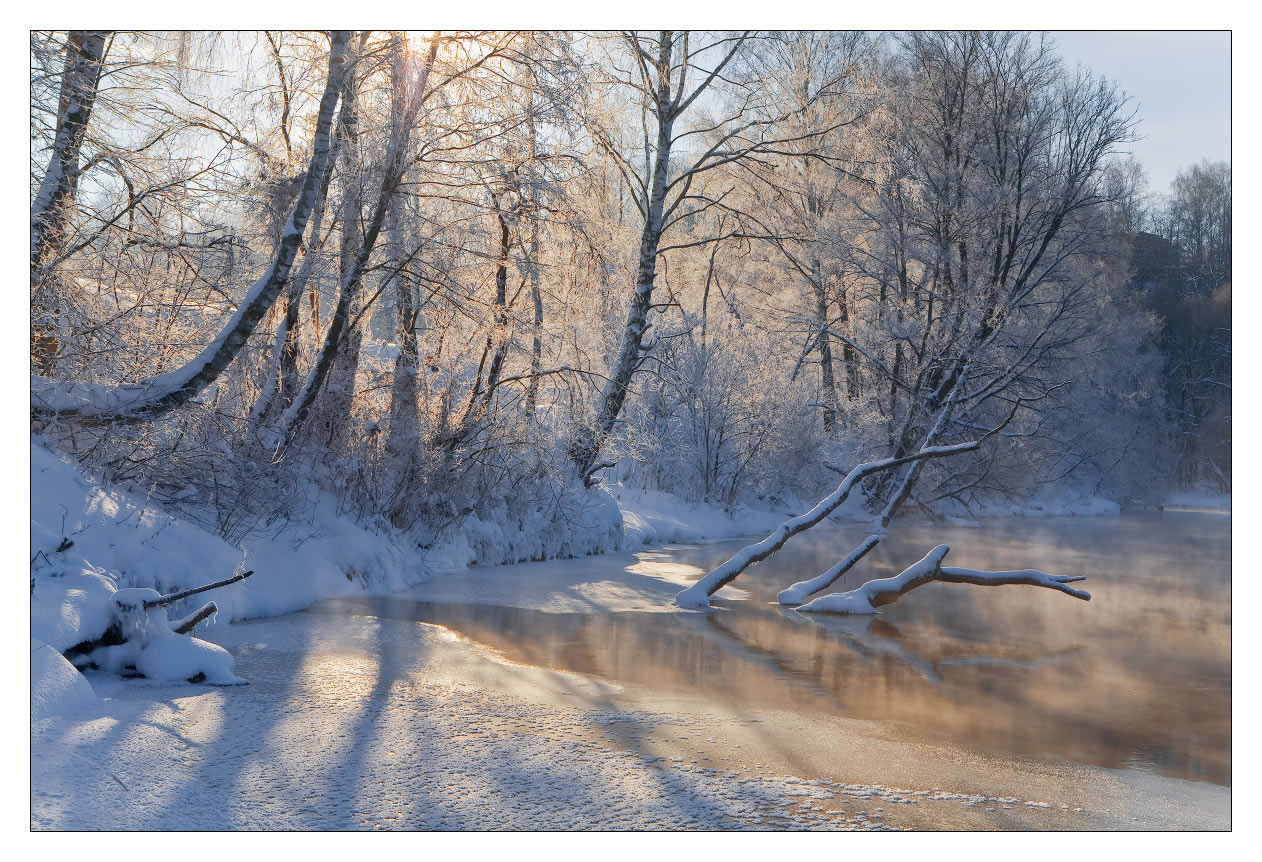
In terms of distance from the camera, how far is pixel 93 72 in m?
6.64

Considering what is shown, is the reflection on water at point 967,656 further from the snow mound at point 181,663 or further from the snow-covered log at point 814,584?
the snow mound at point 181,663

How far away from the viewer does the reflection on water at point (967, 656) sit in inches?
203

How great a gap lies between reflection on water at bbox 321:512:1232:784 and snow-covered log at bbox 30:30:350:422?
209 cm

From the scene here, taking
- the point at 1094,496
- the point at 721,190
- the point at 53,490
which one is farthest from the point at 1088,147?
the point at 53,490

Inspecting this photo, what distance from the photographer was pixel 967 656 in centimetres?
702

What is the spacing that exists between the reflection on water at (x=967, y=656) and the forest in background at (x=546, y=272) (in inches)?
68.4

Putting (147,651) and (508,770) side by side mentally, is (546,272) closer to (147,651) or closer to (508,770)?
(147,651)

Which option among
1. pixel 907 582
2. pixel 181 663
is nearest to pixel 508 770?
pixel 181 663

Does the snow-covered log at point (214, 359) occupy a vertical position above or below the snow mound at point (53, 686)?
above

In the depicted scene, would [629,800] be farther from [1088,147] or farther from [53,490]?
[1088,147]

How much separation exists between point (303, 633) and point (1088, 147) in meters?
15.5

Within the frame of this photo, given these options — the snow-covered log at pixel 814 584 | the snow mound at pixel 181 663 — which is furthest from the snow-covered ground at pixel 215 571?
the snow-covered log at pixel 814 584

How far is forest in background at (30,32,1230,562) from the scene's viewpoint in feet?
23.2
